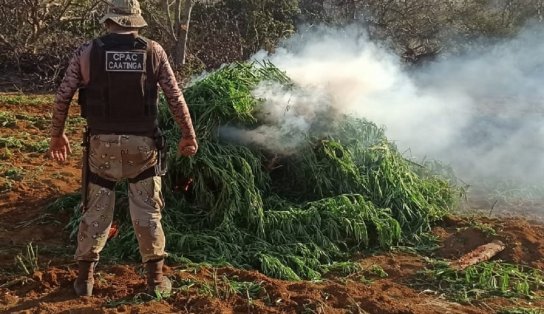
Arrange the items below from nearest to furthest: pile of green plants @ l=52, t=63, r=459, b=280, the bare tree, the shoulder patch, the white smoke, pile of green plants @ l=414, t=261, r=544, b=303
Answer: the shoulder patch < pile of green plants @ l=414, t=261, r=544, b=303 < pile of green plants @ l=52, t=63, r=459, b=280 < the white smoke < the bare tree

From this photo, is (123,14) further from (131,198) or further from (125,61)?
(131,198)

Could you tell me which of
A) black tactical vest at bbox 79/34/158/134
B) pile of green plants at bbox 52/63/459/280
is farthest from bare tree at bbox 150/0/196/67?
black tactical vest at bbox 79/34/158/134

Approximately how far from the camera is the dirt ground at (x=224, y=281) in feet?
12.6

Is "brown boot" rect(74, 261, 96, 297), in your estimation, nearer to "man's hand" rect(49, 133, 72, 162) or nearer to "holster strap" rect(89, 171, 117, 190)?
"holster strap" rect(89, 171, 117, 190)

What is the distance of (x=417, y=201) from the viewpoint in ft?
18.9

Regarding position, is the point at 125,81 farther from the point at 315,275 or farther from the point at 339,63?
the point at 339,63

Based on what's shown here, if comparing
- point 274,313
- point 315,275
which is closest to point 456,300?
point 315,275

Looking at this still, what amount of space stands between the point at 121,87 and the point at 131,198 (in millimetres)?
686

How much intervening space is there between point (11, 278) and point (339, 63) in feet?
12.1

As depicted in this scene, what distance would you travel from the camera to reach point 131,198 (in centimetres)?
386

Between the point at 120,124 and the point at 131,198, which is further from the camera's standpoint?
the point at 131,198

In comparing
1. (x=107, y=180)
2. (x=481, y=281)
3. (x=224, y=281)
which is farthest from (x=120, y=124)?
(x=481, y=281)

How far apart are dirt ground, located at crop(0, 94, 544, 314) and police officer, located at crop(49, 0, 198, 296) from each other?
7.0 inches

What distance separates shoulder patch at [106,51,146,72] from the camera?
3619mm
